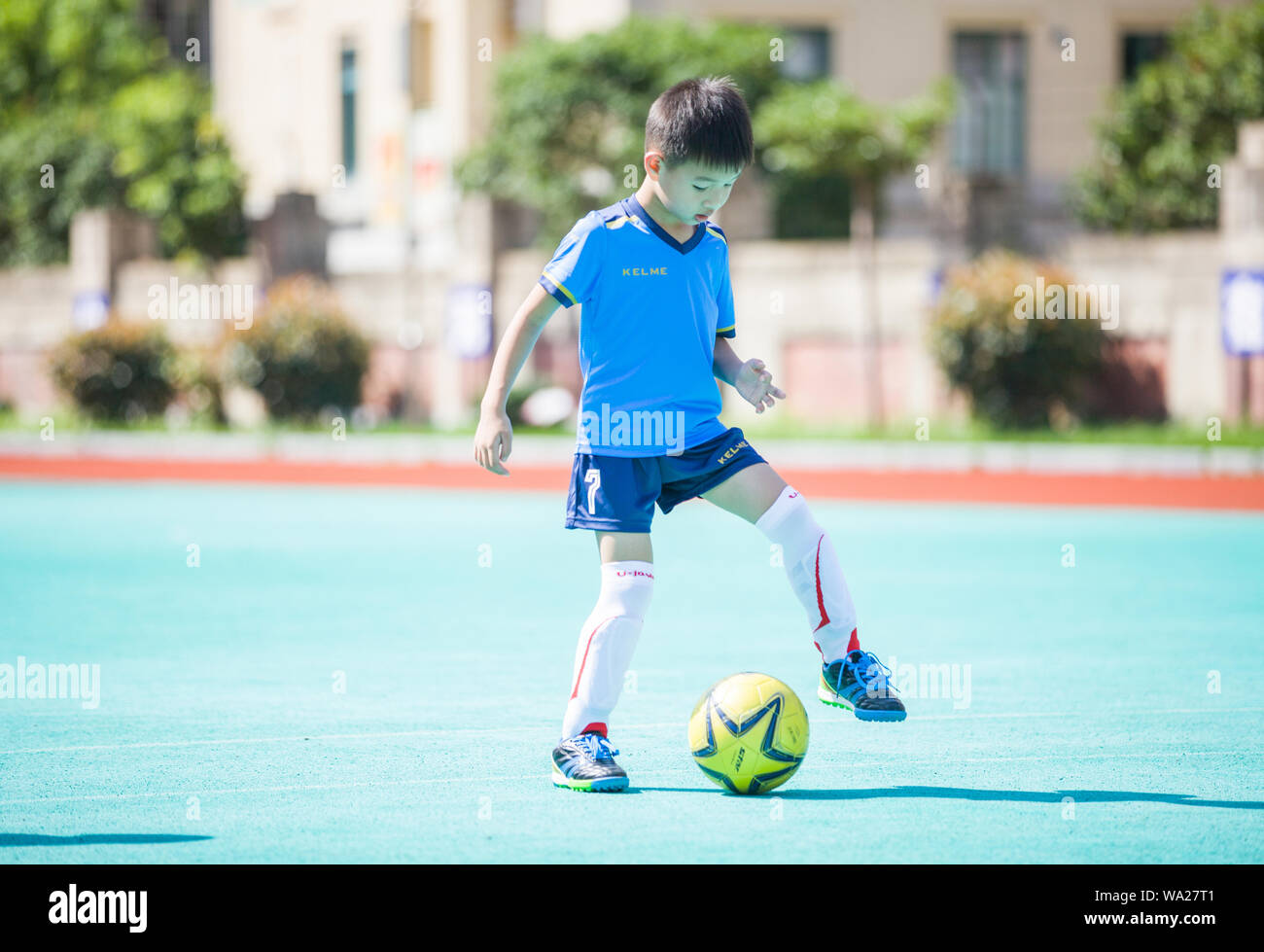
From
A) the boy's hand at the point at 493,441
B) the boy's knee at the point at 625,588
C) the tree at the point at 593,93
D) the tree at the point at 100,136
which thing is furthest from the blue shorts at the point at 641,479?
the tree at the point at 100,136

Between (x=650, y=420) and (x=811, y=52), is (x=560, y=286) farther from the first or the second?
(x=811, y=52)

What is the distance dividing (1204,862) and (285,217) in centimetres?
3138

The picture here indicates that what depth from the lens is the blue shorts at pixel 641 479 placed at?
17.9ft

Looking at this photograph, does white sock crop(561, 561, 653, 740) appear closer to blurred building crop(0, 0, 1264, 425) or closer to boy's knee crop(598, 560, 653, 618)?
boy's knee crop(598, 560, 653, 618)

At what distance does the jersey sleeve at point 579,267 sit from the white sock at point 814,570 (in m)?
0.89

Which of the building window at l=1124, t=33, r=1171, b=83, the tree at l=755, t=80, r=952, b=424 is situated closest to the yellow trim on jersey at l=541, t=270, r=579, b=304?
the tree at l=755, t=80, r=952, b=424

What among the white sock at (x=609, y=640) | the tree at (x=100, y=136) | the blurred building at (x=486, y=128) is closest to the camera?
the white sock at (x=609, y=640)

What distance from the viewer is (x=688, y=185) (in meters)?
5.38

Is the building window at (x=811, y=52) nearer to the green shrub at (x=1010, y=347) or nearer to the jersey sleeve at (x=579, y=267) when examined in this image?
the green shrub at (x=1010, y=347)

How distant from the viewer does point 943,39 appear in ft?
120

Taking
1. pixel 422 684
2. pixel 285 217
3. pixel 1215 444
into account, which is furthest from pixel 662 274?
pixel 285 217

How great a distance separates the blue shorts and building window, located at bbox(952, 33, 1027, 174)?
3194 cm

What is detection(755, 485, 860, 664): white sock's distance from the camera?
557 cm
